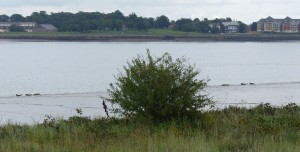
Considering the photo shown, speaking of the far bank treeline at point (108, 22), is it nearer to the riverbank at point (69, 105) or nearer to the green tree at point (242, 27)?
the green tree at point (242, 27)

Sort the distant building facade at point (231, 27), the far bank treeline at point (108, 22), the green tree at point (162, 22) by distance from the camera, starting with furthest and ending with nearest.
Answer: the distant building facade at point (231, 27) → the green tree at point (162, 22) → the far bank treeline at point (108, 22)

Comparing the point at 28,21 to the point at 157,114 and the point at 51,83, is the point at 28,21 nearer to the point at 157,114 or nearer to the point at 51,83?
the point at 51,83

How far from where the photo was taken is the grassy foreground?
10.5m

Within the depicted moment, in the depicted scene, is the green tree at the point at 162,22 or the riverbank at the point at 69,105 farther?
the green tree at the point at 162,22

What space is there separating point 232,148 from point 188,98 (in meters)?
3.50

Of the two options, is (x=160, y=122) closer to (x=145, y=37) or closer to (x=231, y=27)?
(x=145, y=37)

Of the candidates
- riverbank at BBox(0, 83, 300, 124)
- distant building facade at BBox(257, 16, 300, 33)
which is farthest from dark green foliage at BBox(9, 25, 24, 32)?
riverbank at BBox(0, 83, 300, 124)

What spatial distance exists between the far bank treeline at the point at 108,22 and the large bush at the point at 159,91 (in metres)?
136

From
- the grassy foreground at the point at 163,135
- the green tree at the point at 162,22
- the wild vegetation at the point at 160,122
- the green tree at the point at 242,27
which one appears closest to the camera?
the grassy foreground at the point at 163,135

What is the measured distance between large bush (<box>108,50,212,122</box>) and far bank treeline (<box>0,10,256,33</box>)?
135532mm

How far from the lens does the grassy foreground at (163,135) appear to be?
34.6 ft

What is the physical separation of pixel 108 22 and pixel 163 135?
141508 mm

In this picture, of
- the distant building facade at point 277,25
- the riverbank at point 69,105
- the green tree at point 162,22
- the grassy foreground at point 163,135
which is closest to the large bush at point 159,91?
the grassy foreground at point 163,135

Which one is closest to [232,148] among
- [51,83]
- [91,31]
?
[51,83]
